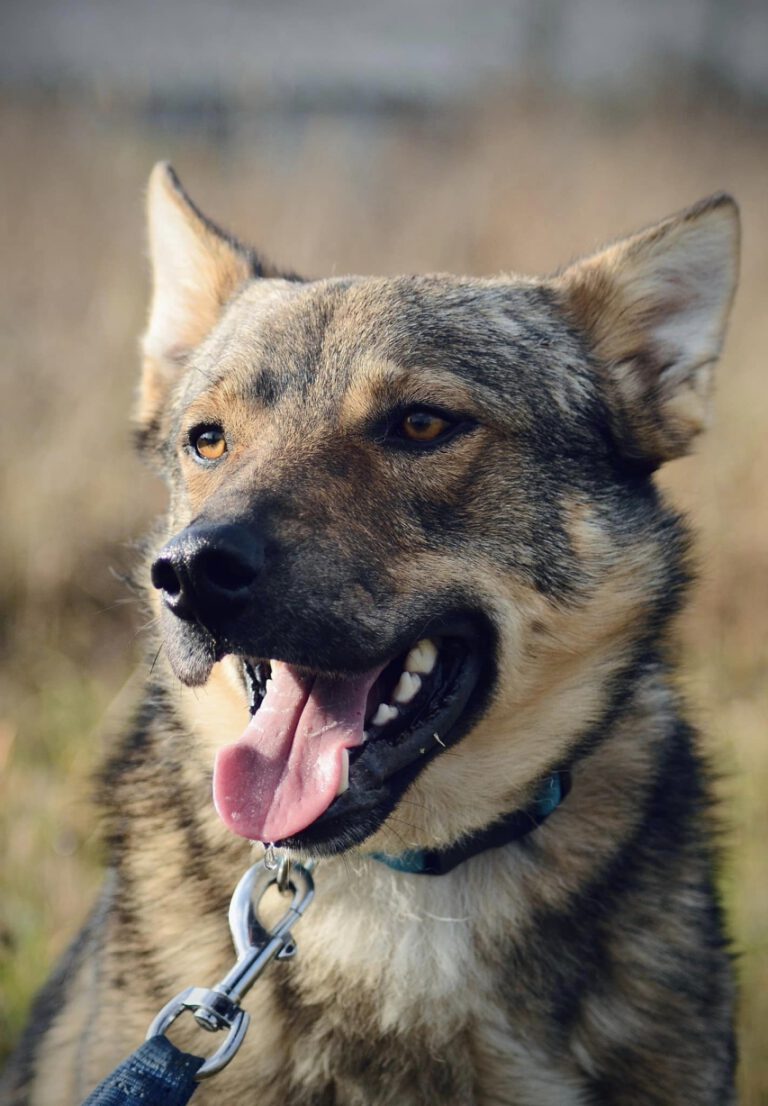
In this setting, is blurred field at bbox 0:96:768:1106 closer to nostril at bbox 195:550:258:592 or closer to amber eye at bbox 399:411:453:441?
nostril at bbox 195:550:258:592

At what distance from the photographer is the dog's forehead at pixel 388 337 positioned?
2666 millimetres

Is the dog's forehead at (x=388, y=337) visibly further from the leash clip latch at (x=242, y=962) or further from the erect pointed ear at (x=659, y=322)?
the leash clip latch at (x=242, y=962)

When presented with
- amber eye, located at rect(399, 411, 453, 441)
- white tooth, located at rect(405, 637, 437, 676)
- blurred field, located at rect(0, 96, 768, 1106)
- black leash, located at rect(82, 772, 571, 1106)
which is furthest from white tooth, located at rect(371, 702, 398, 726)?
blurred field, located at rect(0, 96, 768, 1106)

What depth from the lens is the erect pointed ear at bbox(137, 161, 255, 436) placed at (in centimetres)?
327

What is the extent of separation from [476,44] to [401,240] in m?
4.41

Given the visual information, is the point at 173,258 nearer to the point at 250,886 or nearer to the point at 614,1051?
the point at 250,886

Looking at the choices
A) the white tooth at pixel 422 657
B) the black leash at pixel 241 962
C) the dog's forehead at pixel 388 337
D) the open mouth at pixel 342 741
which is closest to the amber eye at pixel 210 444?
the dog's forehead at pixel 388 337

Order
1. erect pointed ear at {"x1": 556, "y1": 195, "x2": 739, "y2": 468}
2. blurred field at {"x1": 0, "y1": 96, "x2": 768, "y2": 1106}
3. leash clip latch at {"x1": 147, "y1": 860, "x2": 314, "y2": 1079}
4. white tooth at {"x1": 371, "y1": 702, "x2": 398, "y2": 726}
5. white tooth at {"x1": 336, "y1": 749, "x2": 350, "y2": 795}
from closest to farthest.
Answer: leash clip latch at {"x1": 147, "y1": 860, "x2": 314, "y2": 1079} < white tooth at {"x1": 336, "y1": 749, "x2": 350, "y2": 795} < white tooth at {"x1": 371, "y1": 702, "x2": 398, "y2": 726} < erect pointed ear at {"x1": 556, "y1": 195, "x2": 739, "y2": 468} < blurred field at {"x1": 0, "y1": 96, "x2": 768, "y2": 1106}

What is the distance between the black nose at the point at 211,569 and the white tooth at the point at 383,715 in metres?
0.44

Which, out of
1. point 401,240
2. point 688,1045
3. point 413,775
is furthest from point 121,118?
point 688,1045

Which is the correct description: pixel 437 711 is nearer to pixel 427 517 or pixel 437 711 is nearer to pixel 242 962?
pixel 427 517

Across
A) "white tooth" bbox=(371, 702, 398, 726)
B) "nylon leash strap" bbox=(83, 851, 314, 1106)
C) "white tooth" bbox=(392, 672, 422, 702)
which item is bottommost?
"nylon leash strap" bbox=(83, 851, 314, 1106)

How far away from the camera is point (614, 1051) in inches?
99.6

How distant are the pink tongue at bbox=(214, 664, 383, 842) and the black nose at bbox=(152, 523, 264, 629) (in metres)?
0.35
